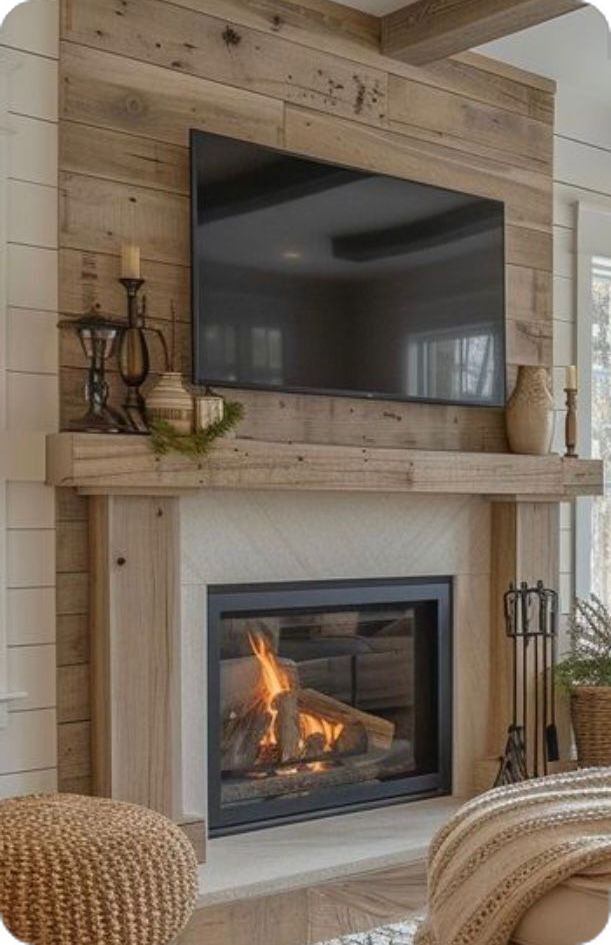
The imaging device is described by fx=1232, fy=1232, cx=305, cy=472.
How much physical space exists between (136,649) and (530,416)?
162cm

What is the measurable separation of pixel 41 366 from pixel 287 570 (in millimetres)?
972

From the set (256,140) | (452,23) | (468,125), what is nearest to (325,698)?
(256,140)

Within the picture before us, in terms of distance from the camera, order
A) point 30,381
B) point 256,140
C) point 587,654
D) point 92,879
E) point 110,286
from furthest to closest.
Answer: point 587,654
point 256,140
point 110,286
point 30,381
point 92,879

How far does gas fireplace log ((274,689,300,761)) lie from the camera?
369cm

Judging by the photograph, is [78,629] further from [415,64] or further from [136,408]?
[415,64]

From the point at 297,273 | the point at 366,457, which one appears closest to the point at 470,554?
the point at 366,457

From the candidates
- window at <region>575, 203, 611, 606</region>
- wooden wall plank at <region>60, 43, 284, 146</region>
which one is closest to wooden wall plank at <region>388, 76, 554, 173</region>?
window at <region>575, 203, 611, 606</region>

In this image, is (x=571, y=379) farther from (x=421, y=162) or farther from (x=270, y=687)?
(x=270, y=687)

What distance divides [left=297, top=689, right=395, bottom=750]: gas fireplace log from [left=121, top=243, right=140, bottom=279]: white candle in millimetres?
1380

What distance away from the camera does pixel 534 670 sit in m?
4.11

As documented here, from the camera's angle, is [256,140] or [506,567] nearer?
[256,140]

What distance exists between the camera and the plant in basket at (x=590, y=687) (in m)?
4.06

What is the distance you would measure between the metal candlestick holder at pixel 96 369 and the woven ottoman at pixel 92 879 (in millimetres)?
1001

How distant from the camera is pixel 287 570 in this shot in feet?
11.9
